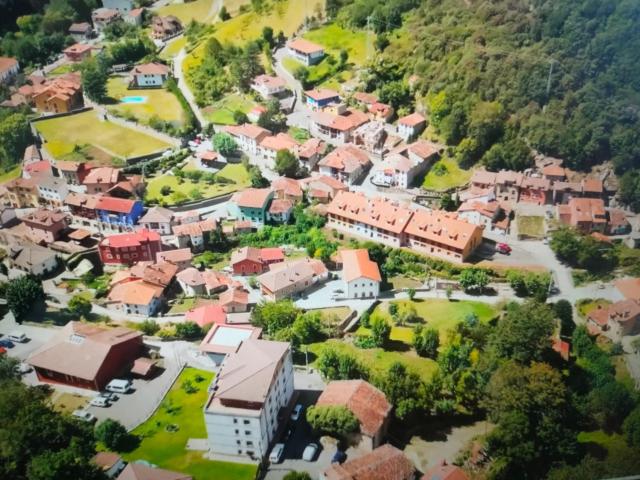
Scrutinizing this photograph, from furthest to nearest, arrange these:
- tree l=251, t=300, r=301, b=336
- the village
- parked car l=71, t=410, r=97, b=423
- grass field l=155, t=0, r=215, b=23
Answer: grass field l=155, t=0, r=215, b=23
tree l=251, t=300, r=301, b=336
parked car l=71, t=410, r=97, b=423
the village

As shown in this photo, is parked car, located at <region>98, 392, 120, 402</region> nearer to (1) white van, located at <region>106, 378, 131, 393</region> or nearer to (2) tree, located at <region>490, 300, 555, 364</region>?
(1) white van, located at <region>106, 378, 131, 393</region>

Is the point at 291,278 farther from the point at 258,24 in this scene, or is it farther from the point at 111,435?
the point at 258,24

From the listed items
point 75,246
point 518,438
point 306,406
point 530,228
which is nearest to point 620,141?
point 530,228

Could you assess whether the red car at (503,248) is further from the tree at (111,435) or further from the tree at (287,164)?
the tree at (111,435)

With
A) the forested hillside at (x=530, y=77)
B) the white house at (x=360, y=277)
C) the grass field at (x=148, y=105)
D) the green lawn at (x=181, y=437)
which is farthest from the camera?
the grass field at (x=148, y=105)

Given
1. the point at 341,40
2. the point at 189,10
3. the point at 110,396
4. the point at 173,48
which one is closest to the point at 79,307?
the point at 110,396

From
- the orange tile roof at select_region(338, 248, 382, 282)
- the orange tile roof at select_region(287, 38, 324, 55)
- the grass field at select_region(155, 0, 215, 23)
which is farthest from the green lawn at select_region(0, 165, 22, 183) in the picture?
the grass field at select_region(155, 0, 215, 23)

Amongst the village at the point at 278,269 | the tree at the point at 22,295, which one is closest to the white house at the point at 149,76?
the village at the point at 278,269

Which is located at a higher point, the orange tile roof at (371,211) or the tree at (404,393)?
the orange tile roof at (371,211)
